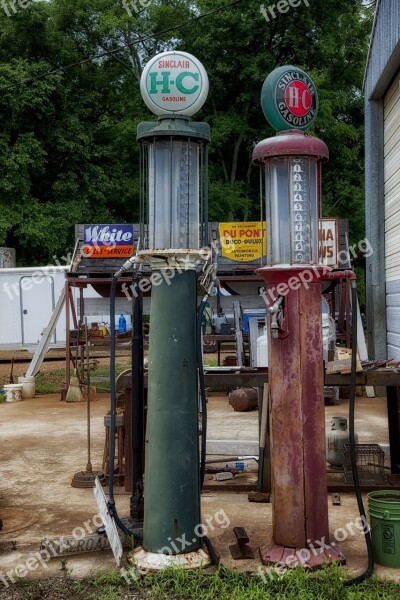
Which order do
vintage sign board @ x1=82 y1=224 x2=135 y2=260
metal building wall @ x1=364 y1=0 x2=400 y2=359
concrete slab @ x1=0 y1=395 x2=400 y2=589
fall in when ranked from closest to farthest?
1. concrete slab @ x1=0 y1=395 x2=400 y2=589
2. metal building wall @ x1=364 y1=0 x2=400 y2=359
3. vintage sign board @ x1=82 y1=224 x2=135 y2=260

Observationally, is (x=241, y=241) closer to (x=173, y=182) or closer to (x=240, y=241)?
(x=240, y=241)

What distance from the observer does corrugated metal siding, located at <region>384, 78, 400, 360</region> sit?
38.2 feet

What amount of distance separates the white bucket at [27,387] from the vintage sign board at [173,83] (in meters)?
10.9

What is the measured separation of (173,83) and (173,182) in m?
0.64

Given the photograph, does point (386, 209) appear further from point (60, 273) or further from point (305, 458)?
point (60, 273)

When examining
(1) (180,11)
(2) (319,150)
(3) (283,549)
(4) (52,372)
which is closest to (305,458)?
(3) (283,549)

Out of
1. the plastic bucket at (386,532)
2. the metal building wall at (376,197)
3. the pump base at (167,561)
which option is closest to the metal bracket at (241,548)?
the pump base at (167,561)

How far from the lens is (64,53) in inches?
1130

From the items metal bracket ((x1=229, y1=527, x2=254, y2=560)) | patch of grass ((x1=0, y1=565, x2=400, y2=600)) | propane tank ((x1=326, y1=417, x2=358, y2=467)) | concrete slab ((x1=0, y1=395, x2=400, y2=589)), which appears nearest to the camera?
patch of grass ((x1=0, y1=565, x2=400, y2=600))

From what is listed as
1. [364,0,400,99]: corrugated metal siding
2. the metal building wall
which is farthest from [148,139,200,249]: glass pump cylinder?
the metal building wall

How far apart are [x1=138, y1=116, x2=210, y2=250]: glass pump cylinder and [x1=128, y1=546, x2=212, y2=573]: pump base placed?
1962mm

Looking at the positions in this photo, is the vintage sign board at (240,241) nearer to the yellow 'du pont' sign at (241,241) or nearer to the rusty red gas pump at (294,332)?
the yellow 'du pont' sign at (241,241)

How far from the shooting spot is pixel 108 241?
52.0 ft

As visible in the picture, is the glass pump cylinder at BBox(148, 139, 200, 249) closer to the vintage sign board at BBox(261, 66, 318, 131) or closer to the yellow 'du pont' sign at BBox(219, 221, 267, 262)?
the vintage sign board at BBox(261, 66, 318, 131)
